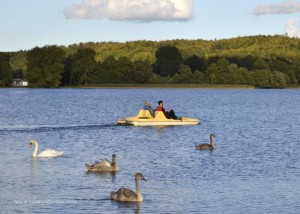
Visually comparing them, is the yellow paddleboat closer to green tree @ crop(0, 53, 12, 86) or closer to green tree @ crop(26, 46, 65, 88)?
green tree @ crop(26, 46, 65, 88)

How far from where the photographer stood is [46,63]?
7185 inches

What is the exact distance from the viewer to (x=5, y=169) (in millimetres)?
29984

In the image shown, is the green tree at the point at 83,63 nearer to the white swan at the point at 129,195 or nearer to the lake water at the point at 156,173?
the lake water at the point at 156,173

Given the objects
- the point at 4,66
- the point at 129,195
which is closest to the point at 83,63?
the point at 4,66

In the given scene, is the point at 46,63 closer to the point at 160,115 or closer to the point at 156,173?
the point at 160,115

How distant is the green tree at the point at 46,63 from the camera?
18288 centimetres

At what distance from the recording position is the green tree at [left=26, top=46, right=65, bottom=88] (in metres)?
183

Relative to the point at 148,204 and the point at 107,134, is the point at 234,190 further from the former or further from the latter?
the point at 107,134

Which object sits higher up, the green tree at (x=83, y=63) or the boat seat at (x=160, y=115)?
the green tree at (x=83, y=63)

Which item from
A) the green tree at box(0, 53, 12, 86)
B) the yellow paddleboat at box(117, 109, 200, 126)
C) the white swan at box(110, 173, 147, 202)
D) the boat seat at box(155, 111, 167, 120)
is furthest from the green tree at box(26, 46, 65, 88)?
the white swan at box(110, 173, 147, 202)

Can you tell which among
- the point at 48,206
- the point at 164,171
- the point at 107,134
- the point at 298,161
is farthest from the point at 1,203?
the point at 107,134

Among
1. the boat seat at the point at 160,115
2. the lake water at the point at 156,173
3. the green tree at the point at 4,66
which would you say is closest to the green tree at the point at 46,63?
the green tree at the point at 4,66

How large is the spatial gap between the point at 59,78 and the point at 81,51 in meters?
9.47

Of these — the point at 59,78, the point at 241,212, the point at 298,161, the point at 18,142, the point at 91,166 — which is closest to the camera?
the point at 241,212
